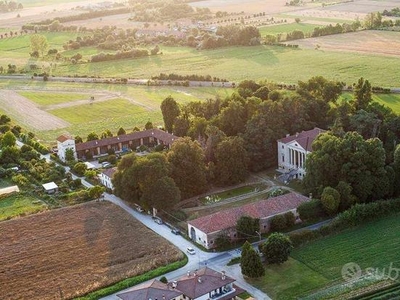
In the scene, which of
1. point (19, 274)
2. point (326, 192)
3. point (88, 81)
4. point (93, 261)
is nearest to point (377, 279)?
point (326, 192)

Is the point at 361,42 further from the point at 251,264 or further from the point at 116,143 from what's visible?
the point at 251,264

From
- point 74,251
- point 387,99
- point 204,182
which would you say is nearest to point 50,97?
point 204,182

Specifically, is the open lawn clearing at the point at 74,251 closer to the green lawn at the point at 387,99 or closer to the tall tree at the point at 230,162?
the tall tree at the point at 230,162

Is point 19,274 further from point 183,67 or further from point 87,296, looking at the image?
point 183,67

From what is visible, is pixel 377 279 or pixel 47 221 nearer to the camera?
pixel 377 279

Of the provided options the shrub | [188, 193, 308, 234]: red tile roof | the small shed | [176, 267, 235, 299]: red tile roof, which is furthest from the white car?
the small shed

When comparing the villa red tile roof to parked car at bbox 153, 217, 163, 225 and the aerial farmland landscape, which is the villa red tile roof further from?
parked car at bbox 153, 217, 163, 225
